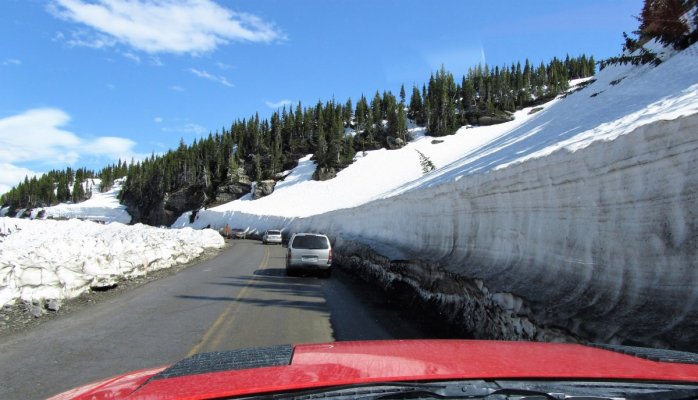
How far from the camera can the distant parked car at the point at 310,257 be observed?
17891mm

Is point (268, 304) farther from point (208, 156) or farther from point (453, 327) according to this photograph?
point (208, 156)

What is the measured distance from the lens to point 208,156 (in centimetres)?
13788

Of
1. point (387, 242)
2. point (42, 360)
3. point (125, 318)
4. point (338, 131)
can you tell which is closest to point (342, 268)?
point (387, 242)

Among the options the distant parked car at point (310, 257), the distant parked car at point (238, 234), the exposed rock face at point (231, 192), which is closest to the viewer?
the distant parked car at point (310, 257)

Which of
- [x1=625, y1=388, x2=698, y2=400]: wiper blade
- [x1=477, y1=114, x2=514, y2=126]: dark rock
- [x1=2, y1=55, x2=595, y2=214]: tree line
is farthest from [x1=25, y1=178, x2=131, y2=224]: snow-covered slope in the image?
[x1=625, y1=388, x2=698, y2=400]: wiper blade

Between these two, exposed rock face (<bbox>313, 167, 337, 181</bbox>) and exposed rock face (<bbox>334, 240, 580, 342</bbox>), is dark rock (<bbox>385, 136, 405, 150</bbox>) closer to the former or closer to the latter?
exposed rock face (<bbox>313, 167, 337, 181</bbox>)

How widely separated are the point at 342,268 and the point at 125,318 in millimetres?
12752

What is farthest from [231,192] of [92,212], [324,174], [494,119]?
[92,212]

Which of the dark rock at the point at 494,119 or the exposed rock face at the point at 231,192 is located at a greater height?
the dark rock at the point at 494,119

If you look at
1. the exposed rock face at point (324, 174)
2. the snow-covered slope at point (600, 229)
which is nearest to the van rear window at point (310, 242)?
the snow-covered slope at point (600, 229)

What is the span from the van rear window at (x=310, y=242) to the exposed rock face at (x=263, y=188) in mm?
85681

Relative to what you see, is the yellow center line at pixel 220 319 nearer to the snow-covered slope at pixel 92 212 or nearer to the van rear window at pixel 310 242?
the van rear window at pixel 310 242

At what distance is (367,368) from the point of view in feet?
7.13

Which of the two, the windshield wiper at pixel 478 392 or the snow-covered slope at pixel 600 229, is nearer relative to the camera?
the windshield wiper at pixel 478 392
